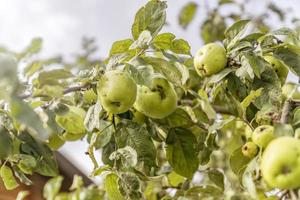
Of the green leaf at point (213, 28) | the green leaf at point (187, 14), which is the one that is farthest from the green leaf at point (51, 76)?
the green leaf at point (187, 14)

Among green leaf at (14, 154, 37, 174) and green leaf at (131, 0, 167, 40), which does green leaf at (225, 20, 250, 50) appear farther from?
green leaf at (14, 154, 37, 174)

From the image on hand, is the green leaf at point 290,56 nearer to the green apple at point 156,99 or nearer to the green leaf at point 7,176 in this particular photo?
the green apple at point 156,99

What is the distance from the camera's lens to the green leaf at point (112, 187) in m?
1.17

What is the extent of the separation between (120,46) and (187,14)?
1518 mm

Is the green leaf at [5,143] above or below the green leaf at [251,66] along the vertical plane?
above

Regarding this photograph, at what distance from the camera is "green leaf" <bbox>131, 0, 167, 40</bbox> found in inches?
47.1

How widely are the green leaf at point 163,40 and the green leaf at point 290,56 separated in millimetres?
223

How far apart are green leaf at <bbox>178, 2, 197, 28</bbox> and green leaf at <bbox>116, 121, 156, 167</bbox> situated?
1.55 metres

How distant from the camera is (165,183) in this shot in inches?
63.9

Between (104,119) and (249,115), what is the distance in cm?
32

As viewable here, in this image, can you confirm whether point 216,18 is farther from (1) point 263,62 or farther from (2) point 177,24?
(1) point 263,62

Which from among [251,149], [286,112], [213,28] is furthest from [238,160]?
[213,28]

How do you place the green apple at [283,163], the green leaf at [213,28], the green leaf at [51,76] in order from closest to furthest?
1. the green apple at [283,163]
2. the green leaf at [51,76]
3. the green leaf at [213,28]

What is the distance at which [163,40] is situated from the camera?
3.96 feet
